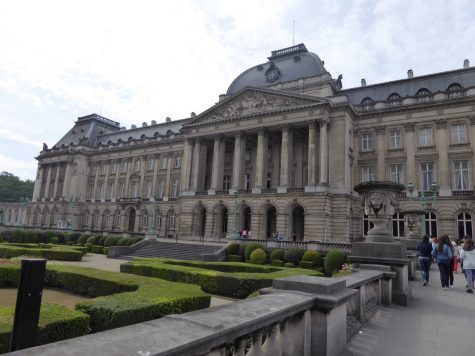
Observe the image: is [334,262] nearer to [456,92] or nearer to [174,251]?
[174,251]

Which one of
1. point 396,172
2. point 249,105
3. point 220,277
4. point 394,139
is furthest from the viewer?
point 249,105

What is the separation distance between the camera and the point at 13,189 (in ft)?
334

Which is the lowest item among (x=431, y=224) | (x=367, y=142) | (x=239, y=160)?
(x=431, y=224)

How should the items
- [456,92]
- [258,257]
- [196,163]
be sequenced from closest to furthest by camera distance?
[258,257] < [456,92] < [196,163]

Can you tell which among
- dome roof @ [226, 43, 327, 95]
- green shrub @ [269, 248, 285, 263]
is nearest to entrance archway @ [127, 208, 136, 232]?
dome roof @ [226, 43, 327, 95]

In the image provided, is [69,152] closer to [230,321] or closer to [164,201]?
[164,201]

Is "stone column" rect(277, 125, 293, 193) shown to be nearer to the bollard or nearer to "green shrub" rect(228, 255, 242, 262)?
"green shrub" rect(228, 255, 242, 262)

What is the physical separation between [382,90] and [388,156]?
30.0ft

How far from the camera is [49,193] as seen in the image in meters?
70.0

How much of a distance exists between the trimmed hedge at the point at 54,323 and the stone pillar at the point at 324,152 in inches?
1289

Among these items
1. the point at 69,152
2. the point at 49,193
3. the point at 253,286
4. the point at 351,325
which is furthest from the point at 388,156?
the point at 49,193

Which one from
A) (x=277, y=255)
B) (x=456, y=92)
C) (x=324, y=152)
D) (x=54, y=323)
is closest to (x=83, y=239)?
(x=277, y=255)

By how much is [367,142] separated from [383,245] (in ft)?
109

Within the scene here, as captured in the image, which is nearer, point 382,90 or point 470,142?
point 470,142
